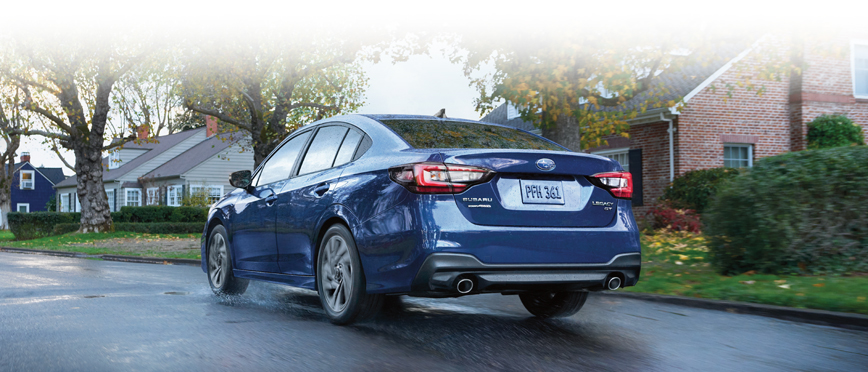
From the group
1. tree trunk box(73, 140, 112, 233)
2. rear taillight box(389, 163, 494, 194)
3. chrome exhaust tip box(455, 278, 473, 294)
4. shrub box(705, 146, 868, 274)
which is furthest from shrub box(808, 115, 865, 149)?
tree trunk box(73, 140, 112, 233)

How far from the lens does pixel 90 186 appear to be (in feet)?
94.8

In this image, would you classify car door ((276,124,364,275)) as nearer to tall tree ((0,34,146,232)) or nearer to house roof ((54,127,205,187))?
tall tree ((0,34,146,232))

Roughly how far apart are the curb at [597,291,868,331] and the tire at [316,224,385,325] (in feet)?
10.5

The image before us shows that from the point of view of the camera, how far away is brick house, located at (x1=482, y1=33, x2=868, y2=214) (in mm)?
20859

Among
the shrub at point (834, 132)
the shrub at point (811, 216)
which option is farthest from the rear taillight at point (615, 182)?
the shrub at point (834, 132)

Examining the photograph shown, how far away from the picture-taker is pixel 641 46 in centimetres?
1392

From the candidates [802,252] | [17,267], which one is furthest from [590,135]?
Answer: [17,267]

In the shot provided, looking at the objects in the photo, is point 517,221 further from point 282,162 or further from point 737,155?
point 737,155

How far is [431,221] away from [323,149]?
1.90 m

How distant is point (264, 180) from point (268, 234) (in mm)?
755

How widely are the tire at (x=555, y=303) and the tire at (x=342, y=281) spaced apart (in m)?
1.47

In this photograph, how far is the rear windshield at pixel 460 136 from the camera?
553cm

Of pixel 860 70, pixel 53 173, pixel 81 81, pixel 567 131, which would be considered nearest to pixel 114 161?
pixel 81 81

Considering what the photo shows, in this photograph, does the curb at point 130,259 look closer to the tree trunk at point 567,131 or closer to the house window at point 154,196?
the tree trunk at point 567,131
